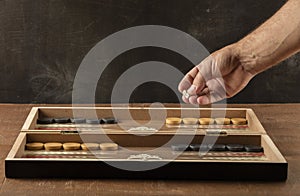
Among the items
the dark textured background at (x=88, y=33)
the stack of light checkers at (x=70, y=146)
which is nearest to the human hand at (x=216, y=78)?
the stack of light checkers at (x=70, y=146)

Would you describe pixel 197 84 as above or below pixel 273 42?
below

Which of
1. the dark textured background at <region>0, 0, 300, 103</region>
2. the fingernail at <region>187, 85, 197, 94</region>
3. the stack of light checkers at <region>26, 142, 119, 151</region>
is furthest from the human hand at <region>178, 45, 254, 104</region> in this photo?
the dark textured background at <region>0, 0, 300, 103</region>

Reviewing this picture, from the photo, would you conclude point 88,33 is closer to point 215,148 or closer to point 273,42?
point 215,148

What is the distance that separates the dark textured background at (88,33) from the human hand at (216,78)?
0.59 m

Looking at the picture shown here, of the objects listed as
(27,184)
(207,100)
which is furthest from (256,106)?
(27,184)

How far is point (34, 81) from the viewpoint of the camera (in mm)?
2846

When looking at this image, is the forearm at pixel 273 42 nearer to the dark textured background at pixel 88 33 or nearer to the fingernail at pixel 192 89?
the fingernail at pixel 192 89

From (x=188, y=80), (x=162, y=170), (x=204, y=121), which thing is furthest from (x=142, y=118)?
(x=162, y=170)

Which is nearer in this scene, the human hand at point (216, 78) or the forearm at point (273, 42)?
the forearm at point (273, 42)

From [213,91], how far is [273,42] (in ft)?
1.02

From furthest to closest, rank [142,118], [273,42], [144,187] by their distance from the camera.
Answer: [142,118], [273,42], [144,187]

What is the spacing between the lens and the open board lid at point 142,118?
93.3 inches

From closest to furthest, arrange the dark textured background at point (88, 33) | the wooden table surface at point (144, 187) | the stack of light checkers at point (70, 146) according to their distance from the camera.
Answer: the wooden table surface at point (144, 187) < the stack of light checkers at point (70, 146) < the dark textured background at point (88, 33)

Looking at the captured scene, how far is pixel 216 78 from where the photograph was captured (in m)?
2.22
